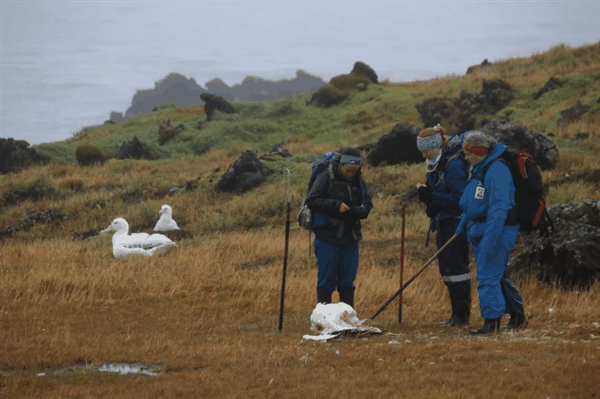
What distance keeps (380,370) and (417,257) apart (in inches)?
274

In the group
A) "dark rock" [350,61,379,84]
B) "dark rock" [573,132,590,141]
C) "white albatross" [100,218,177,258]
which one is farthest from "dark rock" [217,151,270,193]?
"dark rock" [350,61,379,84]

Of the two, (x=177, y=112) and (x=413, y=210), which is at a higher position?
(x=177, y=112)

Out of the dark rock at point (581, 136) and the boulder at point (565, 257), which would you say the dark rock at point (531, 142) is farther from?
the boulder at point (565, 257)

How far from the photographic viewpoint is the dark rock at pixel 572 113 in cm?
2394

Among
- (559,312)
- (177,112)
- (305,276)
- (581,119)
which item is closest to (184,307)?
(305,276)

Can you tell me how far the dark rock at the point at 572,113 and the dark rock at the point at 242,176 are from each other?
33.8ft

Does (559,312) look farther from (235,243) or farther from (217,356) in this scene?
Answer: (235,243)

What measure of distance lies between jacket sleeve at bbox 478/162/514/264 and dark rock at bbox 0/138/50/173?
25299 mm

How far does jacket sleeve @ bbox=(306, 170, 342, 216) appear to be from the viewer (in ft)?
24.3

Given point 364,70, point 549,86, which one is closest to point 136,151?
point 364,70

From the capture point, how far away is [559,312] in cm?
769

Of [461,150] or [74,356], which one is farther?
[461,150]

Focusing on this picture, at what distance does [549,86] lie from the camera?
28531mm

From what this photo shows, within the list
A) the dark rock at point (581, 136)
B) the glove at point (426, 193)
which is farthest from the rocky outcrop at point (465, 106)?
the glove at point (426, 193)
